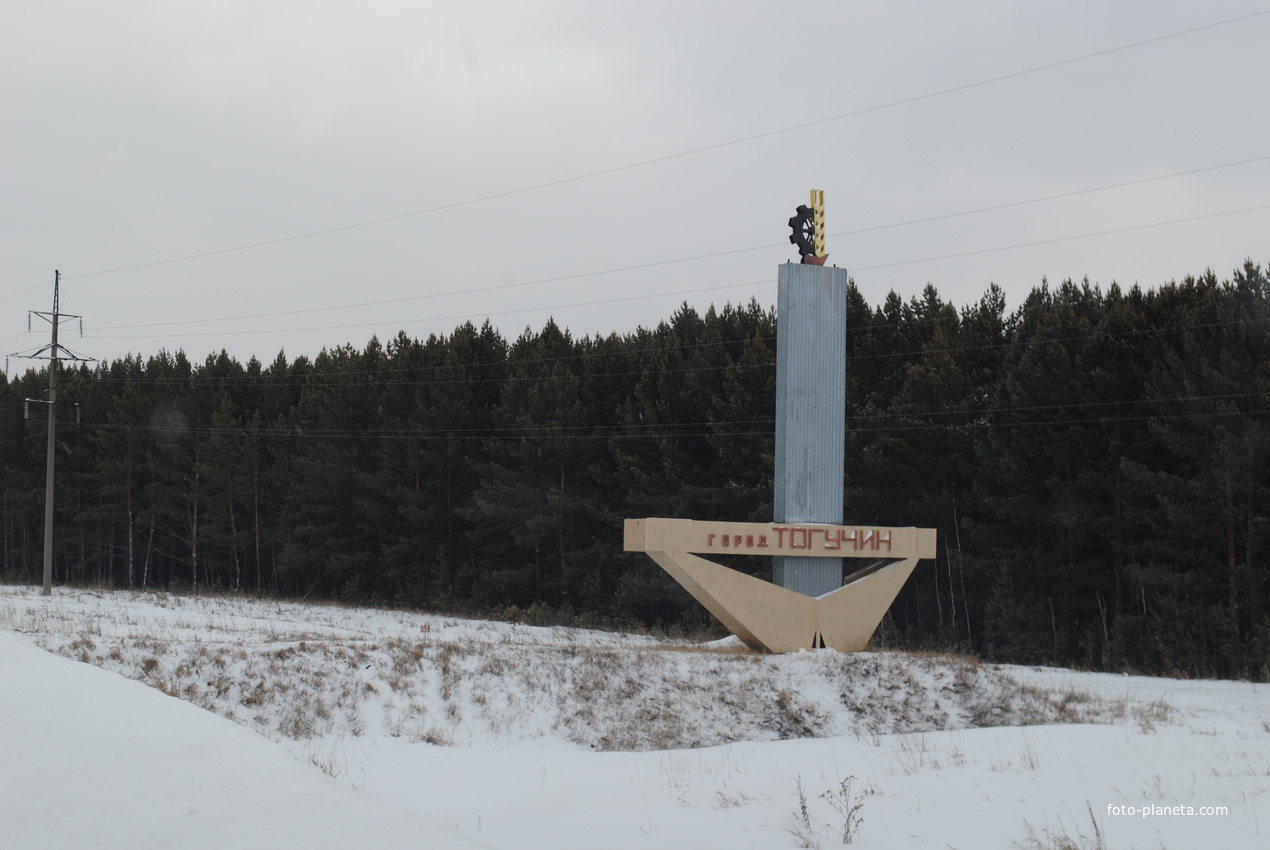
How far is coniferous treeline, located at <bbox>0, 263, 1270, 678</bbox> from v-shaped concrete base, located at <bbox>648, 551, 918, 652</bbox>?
9741mm

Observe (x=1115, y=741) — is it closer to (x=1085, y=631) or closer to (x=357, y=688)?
(x=357, y=688)

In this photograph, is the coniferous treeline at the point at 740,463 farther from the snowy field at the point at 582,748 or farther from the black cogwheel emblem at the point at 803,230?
the black cogwheel emblem at the point at 803,230

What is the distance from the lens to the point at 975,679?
19031mm

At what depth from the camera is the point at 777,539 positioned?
2152 cm

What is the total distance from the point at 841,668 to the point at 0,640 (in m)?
14.4

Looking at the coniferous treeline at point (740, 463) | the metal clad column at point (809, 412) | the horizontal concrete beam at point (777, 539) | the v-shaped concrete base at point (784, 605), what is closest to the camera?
the horizontal concrete beam at point (777, 539)

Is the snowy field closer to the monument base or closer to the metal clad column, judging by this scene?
the monument base

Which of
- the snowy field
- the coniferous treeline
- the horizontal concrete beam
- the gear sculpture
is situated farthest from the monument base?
the coniferous treeline

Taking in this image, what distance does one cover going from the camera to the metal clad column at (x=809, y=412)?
22.1 metres

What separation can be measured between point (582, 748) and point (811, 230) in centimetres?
1364

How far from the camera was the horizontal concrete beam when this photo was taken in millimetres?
20328

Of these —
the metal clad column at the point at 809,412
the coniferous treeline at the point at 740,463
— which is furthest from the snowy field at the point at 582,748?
the coniferous treeline at the point at 740,463

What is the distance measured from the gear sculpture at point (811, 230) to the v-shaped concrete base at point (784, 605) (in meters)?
7.26

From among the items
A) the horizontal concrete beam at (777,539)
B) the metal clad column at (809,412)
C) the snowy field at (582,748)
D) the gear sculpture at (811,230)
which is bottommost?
the snowy field at (582,748)
